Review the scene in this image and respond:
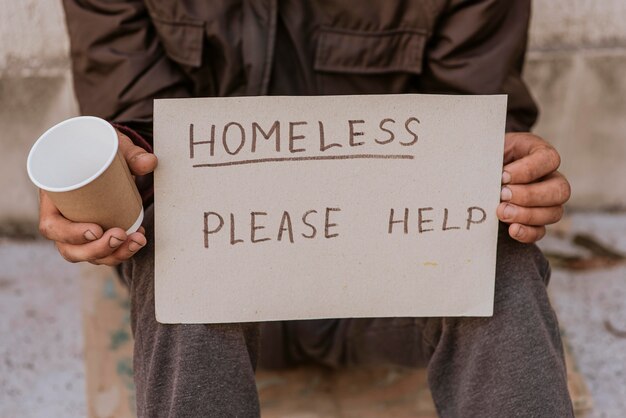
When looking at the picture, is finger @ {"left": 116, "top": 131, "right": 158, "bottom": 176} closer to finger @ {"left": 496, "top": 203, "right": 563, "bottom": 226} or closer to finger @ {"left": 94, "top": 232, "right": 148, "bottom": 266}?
finger @ {"left": 94, "top": 232, "right": 148, "bottom": 266}

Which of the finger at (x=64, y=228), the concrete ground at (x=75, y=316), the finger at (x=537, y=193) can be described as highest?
the finger at (x=537, y=193)

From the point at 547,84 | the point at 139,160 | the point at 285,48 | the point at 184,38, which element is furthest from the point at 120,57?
the point at 547,84

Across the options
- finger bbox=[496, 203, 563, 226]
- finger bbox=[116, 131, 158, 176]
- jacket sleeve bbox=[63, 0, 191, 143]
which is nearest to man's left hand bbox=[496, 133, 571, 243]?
finger bbox=[496, 203, 563, 226]

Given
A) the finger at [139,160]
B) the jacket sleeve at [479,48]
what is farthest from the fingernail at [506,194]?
the finger at [139,160]

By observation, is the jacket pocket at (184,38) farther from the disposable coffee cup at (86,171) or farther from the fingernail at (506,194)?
the fingernail at (506,194)

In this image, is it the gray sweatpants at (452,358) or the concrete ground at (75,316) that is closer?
the gray sweatpants at (452,358)

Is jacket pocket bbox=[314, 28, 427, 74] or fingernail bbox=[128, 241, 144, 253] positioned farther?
jacket pocket bbox=[314, 28, 427, 74]

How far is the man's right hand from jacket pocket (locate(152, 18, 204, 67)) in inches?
11.8

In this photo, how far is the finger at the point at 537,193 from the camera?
3.34ft

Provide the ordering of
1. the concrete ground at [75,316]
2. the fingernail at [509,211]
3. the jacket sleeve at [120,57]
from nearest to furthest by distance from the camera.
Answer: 1. the fingernail at [509,211]
2. the jacket sleeve at [120,57]
3. the concrete ground at [75,316]

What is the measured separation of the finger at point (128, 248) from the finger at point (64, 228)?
0.04m

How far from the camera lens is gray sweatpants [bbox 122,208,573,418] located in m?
1.01

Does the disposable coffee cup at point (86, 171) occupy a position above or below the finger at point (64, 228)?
above

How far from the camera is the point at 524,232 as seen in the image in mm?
1032
